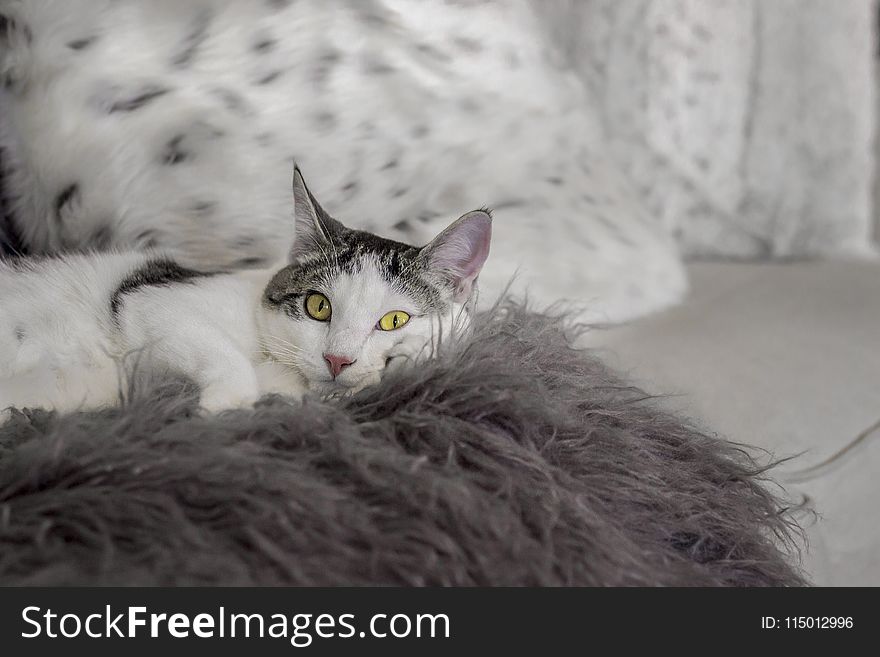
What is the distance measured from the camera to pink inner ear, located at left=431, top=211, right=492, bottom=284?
766 mm

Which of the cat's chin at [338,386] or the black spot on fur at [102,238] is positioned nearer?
the cat's chin at [338,386]

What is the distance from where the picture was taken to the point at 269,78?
97 cm

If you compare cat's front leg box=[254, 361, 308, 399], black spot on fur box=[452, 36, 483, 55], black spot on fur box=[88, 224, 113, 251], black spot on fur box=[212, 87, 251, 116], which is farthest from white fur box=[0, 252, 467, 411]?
black spot on fur box=[452, 36, 483, 55]

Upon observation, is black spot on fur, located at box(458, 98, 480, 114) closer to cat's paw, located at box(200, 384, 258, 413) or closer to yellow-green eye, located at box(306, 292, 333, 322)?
yellow-green eye, located at box(306, 292, 333, 322)

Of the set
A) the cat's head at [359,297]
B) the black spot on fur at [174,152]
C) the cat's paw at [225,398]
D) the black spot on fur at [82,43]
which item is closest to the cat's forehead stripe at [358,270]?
the cat's head at [359,297]

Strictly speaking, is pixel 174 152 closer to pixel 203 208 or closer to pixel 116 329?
pixel 203 208

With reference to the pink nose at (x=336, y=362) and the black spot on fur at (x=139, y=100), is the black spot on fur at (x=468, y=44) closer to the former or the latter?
the black spot on fur at (x=139, y=100)

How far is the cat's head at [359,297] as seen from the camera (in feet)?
2.39

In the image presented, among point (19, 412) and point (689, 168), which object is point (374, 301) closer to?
point (19, 412)

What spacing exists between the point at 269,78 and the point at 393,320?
408 millimetres

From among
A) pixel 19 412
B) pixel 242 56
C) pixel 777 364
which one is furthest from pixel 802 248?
pixel 19 412

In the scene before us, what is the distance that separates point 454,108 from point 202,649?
841 mm

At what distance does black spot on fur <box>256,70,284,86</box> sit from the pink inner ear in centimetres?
36

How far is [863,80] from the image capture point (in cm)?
147
